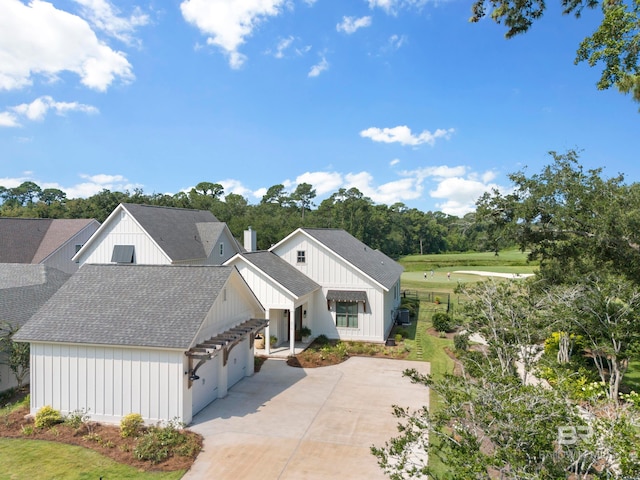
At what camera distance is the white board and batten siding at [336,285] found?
918 inches

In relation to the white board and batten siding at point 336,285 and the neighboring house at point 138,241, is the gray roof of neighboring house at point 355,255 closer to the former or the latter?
the white board and batten siding at point 336,285

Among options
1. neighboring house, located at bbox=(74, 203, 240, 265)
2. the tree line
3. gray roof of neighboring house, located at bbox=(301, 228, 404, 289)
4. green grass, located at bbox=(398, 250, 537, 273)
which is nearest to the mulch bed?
the tree line

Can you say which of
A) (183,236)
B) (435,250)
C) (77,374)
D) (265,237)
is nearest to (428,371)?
(77,374)

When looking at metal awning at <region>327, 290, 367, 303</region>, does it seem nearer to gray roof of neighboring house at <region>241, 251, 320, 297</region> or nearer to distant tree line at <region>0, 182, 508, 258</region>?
gray roof of neighboring house at <region>241, 251, 320, 297</region>

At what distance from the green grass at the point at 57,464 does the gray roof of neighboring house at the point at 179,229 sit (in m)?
18.2

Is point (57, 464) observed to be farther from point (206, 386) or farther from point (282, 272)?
point (282, 272)

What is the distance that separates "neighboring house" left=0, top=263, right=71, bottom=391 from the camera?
51.8 ft

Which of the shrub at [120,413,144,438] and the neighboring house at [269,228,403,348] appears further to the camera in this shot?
the neighboring house at [269,228,403,348]

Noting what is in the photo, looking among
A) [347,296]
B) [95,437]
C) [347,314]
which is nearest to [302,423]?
[95,437]

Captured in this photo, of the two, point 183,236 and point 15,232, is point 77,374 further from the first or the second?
point 15,232

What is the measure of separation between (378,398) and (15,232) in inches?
1358

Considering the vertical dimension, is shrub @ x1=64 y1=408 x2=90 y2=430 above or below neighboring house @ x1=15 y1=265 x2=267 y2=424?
below

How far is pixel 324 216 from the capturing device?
85.8 m

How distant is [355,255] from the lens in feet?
87.3
